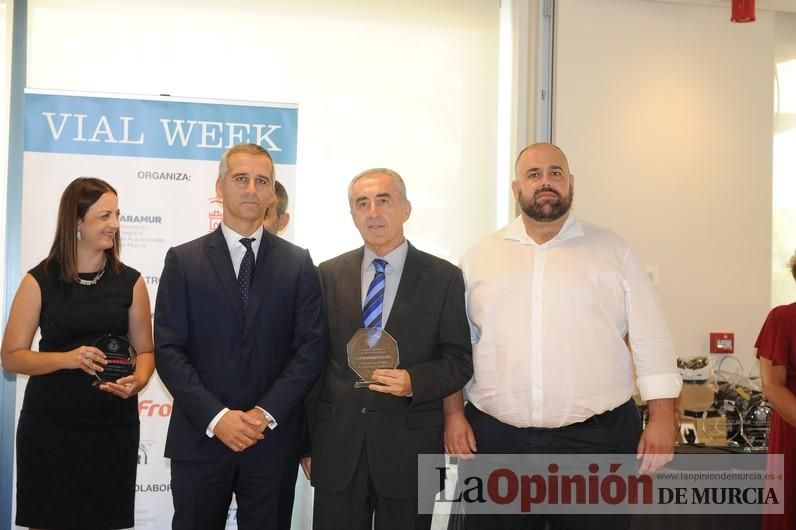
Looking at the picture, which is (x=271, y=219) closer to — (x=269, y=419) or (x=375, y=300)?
(x=375, y=300)

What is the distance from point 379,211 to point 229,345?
74 cm

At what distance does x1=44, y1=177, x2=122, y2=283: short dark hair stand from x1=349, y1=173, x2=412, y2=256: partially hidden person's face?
108 centimetres

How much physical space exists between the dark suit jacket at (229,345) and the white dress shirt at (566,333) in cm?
68

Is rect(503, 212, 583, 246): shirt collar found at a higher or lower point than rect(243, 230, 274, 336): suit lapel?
higher

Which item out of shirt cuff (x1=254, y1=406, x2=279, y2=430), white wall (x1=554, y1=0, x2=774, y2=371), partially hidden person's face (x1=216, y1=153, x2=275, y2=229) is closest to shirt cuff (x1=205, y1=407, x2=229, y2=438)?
shirt cuff (x1=254, y1=406, x2=279, y2=430)

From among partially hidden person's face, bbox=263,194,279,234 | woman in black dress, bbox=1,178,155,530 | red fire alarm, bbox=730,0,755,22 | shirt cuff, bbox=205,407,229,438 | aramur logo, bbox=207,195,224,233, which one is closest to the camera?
shirt cuff, bbox=205,407,229,438

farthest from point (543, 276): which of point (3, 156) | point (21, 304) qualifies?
point (3, 156)

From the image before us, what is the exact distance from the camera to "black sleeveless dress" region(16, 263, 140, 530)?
2998 millimetres

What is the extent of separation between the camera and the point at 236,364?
8.73 feet

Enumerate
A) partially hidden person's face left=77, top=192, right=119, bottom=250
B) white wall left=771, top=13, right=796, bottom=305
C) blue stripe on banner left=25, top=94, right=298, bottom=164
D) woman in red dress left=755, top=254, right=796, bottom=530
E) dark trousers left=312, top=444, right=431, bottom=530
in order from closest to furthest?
1. dark trousers left=312, top=444, right=431, bottom=530
2. partially hidden person's face left=77, top=192, right=119, bottom=250
3. woman in red dress left=755, top=254, right=796, bottom=530
4. blue stripe on banner left=25, top=94, right=298, bottom=164
5. white wall left=771, top=13, right=796, bottom=305

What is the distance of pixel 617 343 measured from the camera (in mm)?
2865

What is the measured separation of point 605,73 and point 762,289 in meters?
1.80

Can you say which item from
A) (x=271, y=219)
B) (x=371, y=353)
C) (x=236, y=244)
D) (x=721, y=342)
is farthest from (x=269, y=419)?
(x=721, y=342)

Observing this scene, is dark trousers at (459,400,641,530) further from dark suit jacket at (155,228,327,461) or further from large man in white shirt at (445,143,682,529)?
dark suit jacket at (155,228,327,461)
